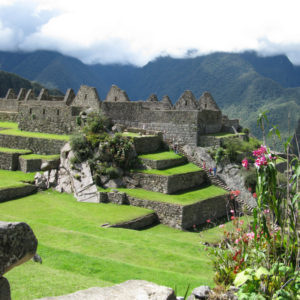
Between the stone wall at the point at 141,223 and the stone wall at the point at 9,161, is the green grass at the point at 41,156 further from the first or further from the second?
the stone wall at the point at 141,223

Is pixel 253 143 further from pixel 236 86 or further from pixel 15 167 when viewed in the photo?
pixel 236 86

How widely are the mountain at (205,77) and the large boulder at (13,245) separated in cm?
4109

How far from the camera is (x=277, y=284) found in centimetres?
695

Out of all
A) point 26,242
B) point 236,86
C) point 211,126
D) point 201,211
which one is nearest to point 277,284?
point 26,242

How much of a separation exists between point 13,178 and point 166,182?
8.63m

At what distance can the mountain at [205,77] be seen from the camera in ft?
181

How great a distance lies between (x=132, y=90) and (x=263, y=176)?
10128 cm

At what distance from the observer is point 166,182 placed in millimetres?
20047

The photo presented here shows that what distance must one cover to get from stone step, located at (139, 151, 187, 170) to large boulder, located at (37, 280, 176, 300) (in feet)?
52.1

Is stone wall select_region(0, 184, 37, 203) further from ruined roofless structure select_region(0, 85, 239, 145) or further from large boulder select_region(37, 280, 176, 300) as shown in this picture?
large boulder select_region(37, 280, 176, 300)

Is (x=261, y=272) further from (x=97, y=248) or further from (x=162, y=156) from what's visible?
(x=162, y=156)

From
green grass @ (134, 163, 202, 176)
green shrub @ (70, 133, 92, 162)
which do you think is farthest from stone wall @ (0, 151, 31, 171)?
green grass @ (134, 163, 202, 176)

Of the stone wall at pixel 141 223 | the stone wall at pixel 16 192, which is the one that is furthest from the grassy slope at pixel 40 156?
the stone wall at pixel 141 223

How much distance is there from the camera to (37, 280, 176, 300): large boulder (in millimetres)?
5373
